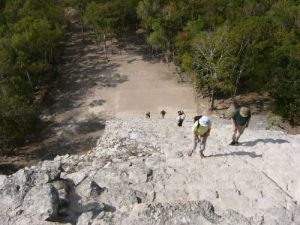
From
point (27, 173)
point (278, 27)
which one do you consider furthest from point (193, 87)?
point (27, 173)

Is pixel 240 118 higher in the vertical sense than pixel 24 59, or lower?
higher

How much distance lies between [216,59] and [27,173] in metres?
24.1

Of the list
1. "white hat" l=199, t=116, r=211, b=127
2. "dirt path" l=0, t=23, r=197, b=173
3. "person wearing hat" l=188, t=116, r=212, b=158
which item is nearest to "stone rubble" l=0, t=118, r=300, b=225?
"person wearing hat" l=188, t=116, r=212, b=158

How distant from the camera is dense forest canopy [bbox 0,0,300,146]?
31844 millimetres

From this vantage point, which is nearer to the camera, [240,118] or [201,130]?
[201,130]

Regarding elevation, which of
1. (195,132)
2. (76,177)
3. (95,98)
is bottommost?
(95,98)

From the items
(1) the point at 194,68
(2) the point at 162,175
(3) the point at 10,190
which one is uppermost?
(3) the point at 10,190

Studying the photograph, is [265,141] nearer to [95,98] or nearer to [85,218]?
[85,218]

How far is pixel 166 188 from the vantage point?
14148 mm

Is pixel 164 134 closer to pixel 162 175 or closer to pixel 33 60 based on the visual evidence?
pixel 162 175

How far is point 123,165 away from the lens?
16.1m

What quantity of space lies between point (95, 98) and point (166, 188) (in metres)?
24.5

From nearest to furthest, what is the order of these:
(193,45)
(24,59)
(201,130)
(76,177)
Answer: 1. (76,177)
2. (201,130)
3. (193,45)
4. (24,59)

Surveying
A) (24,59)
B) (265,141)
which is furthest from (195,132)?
(24,59)
